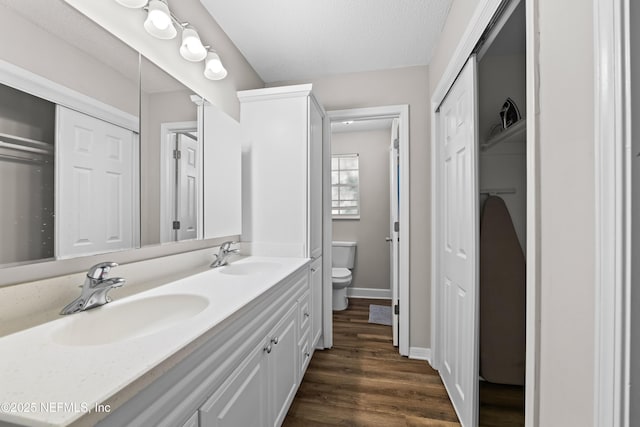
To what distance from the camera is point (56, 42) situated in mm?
863

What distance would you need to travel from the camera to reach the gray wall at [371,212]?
370 cm

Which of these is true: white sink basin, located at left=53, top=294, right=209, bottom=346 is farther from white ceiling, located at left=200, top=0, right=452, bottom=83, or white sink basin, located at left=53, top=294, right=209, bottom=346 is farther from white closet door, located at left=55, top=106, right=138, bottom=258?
white ceiling, located at left=200, top=0, right=452, bottom=83

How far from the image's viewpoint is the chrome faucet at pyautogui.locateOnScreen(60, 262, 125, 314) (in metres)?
0.83

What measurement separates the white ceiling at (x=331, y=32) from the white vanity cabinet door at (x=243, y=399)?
1.89 metres

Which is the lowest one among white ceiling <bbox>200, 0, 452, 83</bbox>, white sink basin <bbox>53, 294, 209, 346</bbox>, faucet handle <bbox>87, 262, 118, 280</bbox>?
white sink basin <bbox>53, 294, 209, 346</bbox>

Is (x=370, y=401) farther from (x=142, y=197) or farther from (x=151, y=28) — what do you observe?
(x=151, y=28)

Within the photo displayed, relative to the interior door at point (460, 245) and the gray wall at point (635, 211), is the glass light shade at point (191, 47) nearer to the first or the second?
the interior door at point (460, 245)

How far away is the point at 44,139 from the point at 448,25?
212cm

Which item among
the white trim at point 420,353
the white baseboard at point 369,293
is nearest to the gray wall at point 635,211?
the white trim at point 420,353

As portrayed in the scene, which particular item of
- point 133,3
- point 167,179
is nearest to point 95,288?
point 167,179

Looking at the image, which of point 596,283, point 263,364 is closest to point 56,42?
point 263,364

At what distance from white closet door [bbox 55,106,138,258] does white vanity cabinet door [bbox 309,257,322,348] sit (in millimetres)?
1238

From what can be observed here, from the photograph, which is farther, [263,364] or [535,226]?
[263,364]

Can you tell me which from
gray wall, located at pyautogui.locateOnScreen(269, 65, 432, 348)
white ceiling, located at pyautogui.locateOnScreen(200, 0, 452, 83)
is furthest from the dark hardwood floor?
white ceiling, located at pyautogui.locateOnScreen(200, 0, 452, 83)
